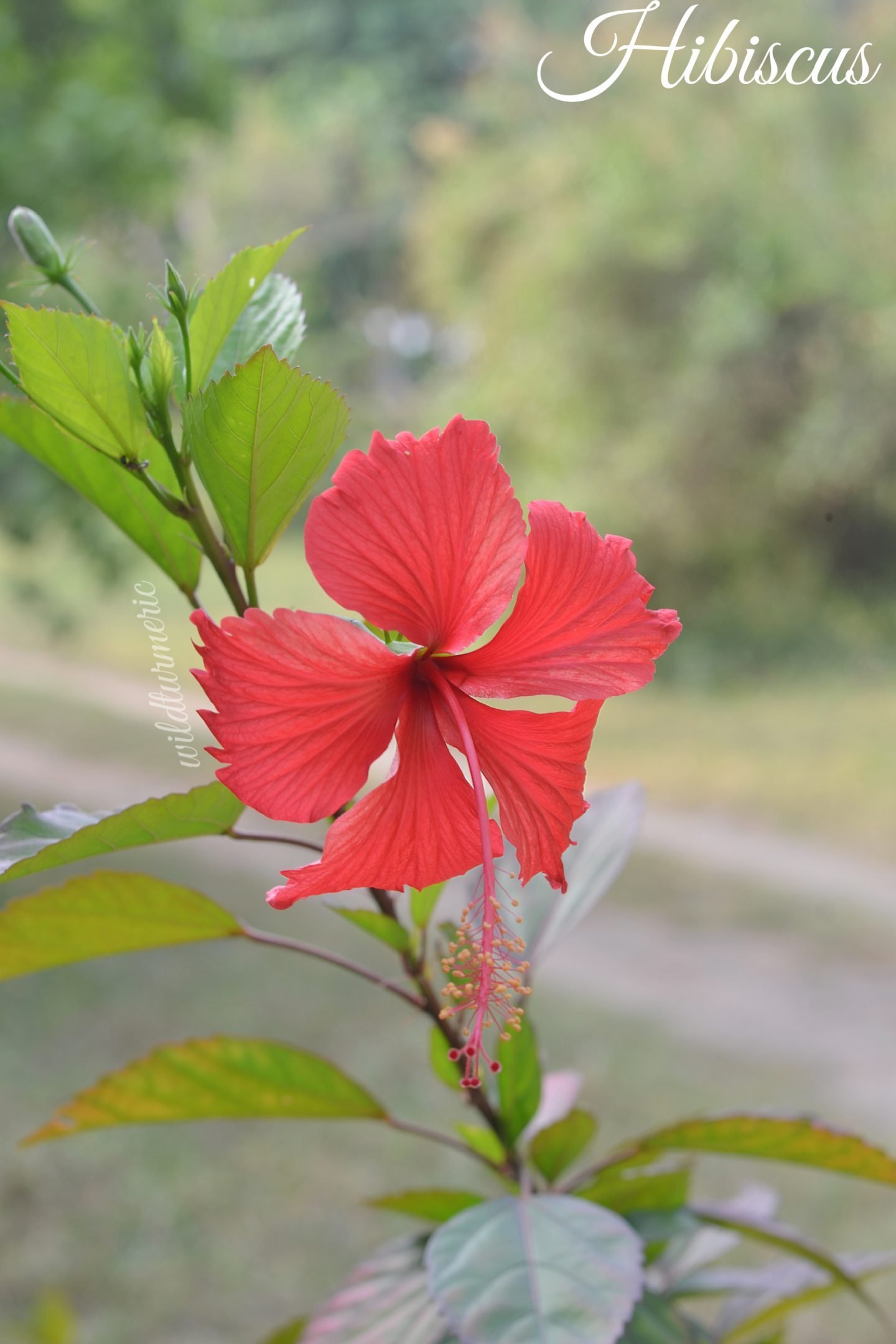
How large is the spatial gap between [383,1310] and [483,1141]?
93 millimetres

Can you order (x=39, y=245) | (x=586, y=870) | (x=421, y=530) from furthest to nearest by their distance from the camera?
(x=586, y=870)
(x=39, y=245)
(x=421, y=530)

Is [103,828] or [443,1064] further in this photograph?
[443,1064]

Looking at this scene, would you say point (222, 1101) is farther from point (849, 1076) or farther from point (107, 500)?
point (849, 1076)

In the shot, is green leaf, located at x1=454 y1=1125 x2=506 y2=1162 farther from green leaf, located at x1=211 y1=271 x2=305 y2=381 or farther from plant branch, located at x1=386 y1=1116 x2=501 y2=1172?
green leaf, located at x1=211 y1=271 x2=305 y2=381

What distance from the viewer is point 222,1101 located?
51 cm

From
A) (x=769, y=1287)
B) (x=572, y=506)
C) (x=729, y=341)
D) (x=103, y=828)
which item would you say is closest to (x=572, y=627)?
(x=103, y=828)

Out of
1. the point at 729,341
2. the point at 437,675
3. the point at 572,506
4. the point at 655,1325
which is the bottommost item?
the point at 655,1325

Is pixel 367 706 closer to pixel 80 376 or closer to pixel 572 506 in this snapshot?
pixel 80 376

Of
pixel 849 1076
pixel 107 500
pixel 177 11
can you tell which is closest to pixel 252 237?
pixel 177 11

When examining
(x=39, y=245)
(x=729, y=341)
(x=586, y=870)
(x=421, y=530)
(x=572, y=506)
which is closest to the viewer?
(x=421, y=530)

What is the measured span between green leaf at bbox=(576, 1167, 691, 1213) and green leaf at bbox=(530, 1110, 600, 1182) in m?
0.02

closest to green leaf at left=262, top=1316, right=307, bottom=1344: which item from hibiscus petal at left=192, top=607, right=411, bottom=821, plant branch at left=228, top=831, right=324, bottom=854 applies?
plant branch at left=228, top=831, right=324, bottom=854

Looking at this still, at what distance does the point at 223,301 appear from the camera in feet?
1.16

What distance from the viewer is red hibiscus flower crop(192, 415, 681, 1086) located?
271 mm
